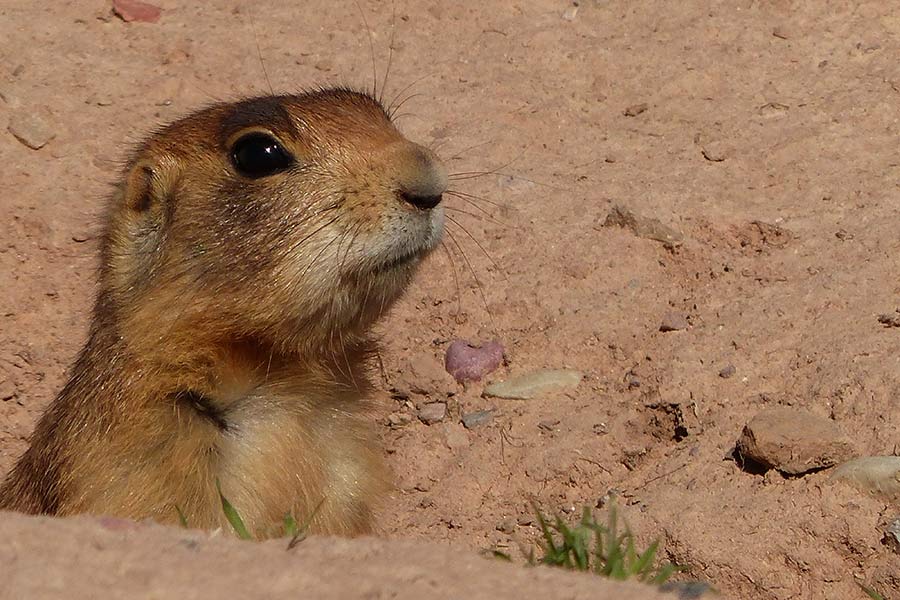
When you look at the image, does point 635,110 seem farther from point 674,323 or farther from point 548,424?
point 548,424

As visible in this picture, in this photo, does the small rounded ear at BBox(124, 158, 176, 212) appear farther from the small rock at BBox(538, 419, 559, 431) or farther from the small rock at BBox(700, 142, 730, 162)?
the small rock at BBox(700, 142, 730, 162)

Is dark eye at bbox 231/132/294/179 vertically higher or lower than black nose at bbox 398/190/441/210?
higher

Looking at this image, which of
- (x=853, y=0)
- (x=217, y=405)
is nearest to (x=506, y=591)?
(x=217, y=405)

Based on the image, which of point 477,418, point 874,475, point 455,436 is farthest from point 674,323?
point 874,475

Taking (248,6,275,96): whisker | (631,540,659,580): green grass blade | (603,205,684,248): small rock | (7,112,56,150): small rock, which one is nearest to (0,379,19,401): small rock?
(7,112,56,150): small rock

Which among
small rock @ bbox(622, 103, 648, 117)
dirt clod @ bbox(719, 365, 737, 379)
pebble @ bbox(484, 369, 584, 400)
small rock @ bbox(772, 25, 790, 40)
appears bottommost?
pebble @ bbox(484, 369, 584, 400)

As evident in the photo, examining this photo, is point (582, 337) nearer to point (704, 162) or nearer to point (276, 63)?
point (704, 162)
